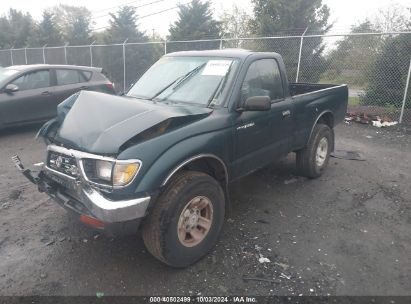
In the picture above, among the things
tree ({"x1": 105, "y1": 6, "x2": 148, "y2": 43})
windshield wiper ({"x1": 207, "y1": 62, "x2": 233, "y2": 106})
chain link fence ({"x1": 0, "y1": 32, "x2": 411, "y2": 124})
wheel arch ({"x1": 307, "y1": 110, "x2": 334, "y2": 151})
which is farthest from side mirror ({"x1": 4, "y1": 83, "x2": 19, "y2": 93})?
tree ({"x1": 105, "y1": 6, "x2": 148, "y2": 43})

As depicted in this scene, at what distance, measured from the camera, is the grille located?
3.02m

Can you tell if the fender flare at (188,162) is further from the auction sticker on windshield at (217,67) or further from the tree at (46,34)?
the tree at (46,34)

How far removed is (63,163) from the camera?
314 cm

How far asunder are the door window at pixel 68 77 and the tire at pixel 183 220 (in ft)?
21.5

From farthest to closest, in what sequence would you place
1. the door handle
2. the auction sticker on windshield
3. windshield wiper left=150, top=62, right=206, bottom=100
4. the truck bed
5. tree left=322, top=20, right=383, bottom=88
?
1. tree left=322, top=20, right=383, bottom=88
2. the truck bed
3. the door handle
4. windshield wiper left=150, top=62, right=206, bottom=100
5. the auction sticker on windshield

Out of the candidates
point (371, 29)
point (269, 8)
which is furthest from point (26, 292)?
point (371, 29)

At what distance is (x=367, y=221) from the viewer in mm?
4156

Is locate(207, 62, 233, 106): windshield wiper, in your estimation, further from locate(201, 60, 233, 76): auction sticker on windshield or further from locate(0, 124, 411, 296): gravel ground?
locate(0, 124, 411, 296): gravel ground

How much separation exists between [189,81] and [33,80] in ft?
18.5

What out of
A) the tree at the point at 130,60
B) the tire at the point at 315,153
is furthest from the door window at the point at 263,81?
the tree at the point at 130,60

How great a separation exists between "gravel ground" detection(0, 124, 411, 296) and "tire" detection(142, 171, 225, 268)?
0.55ft

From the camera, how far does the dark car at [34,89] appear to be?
7.66m

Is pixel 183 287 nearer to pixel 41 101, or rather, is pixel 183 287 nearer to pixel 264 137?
pixel 264 137

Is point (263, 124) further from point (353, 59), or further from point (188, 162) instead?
point (353, 59)
